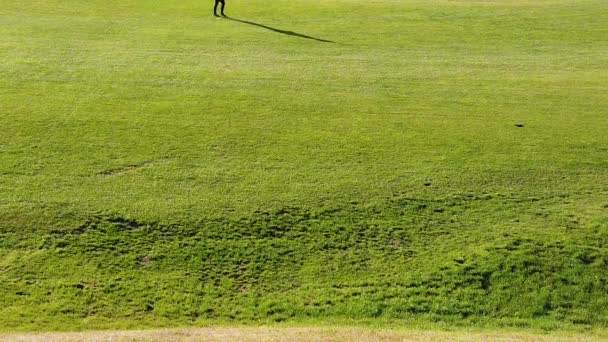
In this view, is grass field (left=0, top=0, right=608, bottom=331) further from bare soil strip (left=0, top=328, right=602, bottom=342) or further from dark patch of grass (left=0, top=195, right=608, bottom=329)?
bare soil strip (left=0, top=328, right=602, bottom=342)

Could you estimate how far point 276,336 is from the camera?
43.7 feet

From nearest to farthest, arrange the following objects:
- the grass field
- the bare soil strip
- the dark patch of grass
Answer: the bare soil strip, the dark patch of grass, the grass field

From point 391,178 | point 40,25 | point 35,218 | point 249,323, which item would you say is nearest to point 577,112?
point 391,178

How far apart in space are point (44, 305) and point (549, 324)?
30.4 feet

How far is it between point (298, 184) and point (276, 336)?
655 centimetres

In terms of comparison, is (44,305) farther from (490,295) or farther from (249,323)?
(490,295)

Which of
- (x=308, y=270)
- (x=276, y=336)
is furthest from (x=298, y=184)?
(x=276, y=336)

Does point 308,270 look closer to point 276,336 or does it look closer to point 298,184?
point 276,336

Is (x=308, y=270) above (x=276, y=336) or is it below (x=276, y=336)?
below

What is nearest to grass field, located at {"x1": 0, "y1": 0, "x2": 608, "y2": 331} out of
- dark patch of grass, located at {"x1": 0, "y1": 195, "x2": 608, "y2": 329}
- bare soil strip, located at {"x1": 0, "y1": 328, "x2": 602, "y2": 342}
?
dark patch of grass, located at {"x1": 0, "y1": 195, "x2": 608, "y2": 329}

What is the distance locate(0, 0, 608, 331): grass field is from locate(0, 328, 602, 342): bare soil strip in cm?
69

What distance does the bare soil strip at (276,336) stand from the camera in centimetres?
1306

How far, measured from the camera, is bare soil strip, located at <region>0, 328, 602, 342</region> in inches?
514

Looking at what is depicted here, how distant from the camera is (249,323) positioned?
14609mm
